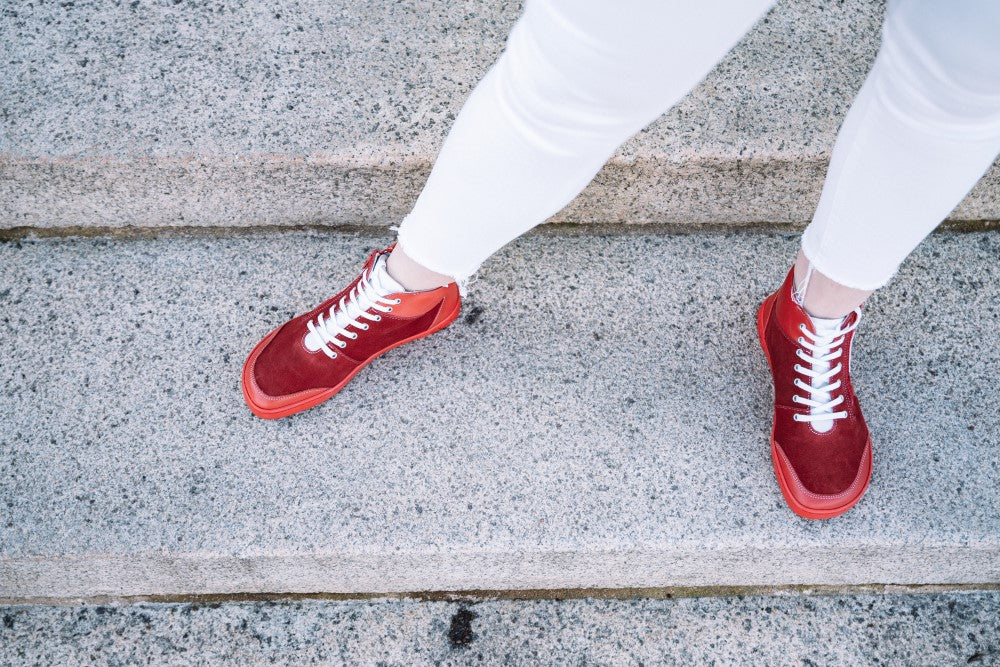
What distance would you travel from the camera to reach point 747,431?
139 cm

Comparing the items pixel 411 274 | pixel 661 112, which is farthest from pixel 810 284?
pixel 411 274

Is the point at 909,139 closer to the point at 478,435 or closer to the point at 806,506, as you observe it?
the point at 806,506

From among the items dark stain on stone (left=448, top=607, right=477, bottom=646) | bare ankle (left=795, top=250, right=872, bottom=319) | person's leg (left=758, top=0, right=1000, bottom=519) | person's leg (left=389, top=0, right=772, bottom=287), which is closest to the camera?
person's leg (left=389, top=0, right=772, bottom=287)

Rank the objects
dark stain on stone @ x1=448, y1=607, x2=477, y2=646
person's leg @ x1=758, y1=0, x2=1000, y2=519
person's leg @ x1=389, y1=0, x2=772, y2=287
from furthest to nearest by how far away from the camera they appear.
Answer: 1. dark stain on stone @ x1=448, y1=607, x2=477, y2=646
2. person's leg @ x1=758, y1=0, x2=1000, y2=519
3. person's leg @ x1=389, y1=0, x2=772, y2=287

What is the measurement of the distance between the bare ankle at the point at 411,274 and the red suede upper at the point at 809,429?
660 millimetres

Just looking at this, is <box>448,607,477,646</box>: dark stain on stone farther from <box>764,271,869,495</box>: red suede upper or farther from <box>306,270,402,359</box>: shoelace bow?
<box>764,271,869,495</box>: red suede upper

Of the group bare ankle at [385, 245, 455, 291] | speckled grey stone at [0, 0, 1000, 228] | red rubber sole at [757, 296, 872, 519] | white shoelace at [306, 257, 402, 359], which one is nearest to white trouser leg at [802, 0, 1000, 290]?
red rubber sole at [757, 296, 872, 519]

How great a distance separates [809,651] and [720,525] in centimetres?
34

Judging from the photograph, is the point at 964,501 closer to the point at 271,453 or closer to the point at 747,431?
the point at 747,431

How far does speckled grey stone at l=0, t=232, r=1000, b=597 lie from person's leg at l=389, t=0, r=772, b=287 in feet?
1.52

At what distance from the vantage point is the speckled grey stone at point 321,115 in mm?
1474

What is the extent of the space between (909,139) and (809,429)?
24.1 inches

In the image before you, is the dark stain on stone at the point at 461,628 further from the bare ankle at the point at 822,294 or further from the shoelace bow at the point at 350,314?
the bare ankle at the point at 822,294

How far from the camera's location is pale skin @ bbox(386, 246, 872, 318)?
118 centimetres
